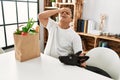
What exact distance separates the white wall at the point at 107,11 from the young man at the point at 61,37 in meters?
1.41

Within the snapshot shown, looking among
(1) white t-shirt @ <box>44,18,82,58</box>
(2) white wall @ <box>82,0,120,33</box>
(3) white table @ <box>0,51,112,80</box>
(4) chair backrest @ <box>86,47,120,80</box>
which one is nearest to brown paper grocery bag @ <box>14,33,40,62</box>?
(3) white table @ <box>0,51,112,80</box>

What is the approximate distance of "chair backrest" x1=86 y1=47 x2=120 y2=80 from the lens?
1.23 metres

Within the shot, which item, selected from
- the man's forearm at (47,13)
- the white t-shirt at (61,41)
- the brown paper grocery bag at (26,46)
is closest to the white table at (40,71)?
the brown paper grocery bag at (26,46)

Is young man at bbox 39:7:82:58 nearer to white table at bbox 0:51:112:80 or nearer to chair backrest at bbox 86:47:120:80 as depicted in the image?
chair backrest at bbox 86:47:120:80

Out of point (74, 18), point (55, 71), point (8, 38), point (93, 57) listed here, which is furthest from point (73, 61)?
point (8, 38)

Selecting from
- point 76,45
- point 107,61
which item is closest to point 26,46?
point 76,45

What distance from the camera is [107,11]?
2627 millimetres

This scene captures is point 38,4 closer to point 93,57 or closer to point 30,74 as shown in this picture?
point 93,57

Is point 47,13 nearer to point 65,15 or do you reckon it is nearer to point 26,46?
point 65,15

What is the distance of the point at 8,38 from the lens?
112 inches

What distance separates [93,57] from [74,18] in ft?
5.09

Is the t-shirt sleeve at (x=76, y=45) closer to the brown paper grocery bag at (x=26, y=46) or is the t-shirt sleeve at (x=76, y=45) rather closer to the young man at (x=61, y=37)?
the young man at (x=61, y=37)

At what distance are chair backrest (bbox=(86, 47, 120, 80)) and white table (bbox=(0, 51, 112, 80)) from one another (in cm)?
32

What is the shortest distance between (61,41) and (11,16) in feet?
5.72
